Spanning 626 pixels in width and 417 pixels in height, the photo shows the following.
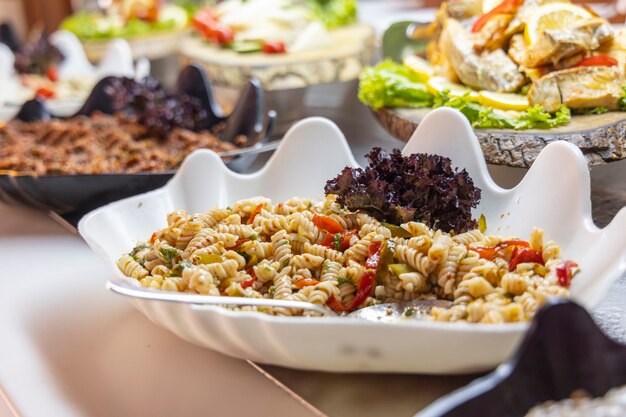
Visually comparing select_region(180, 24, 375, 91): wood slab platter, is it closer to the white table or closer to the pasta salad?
the white table

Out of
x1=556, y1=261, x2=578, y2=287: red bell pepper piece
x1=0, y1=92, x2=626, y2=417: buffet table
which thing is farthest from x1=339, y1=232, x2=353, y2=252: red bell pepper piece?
x1=556, y1=261, x2=578, y2=287: red bell pepper piece

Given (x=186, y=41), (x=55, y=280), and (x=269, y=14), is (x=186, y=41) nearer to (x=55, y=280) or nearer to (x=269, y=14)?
(x=269, y=14)

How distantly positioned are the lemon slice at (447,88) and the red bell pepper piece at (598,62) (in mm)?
254

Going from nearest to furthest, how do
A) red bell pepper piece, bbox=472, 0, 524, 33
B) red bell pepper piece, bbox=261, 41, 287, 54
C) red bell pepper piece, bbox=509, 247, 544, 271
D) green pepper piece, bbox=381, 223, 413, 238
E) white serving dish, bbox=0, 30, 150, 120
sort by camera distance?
red bell pepper piece, bbox=509, 247, 544, 271 < green pepper piece, bbox=381, 223, 413, 238 < red bell pepper piece, bbox=472, 0, 524, 33 < white serving dish, bbox=0, 30, 150, 120 < red bell pepper piece, bbox=261, 41, 287, 54

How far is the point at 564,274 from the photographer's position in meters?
1.15

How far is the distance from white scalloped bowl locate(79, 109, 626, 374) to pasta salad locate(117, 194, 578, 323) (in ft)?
0.19

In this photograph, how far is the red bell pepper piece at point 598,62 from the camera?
1.80m

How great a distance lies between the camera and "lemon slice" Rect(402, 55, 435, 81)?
207 cm

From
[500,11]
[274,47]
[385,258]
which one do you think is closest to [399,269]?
[385,258]

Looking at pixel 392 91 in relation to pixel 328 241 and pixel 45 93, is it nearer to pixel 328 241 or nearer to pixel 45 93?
pixel 328 241

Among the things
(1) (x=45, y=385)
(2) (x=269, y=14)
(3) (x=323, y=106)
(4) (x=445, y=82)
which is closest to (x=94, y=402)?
(1) (x=45, y=385)

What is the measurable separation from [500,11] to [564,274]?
108 cm

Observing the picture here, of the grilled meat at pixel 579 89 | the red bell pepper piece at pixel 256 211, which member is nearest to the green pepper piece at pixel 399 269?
the red bell pepper piece at pixel 256 211

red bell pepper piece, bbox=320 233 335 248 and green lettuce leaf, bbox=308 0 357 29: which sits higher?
green lettuce leaf, bbox=308 0 357 29
